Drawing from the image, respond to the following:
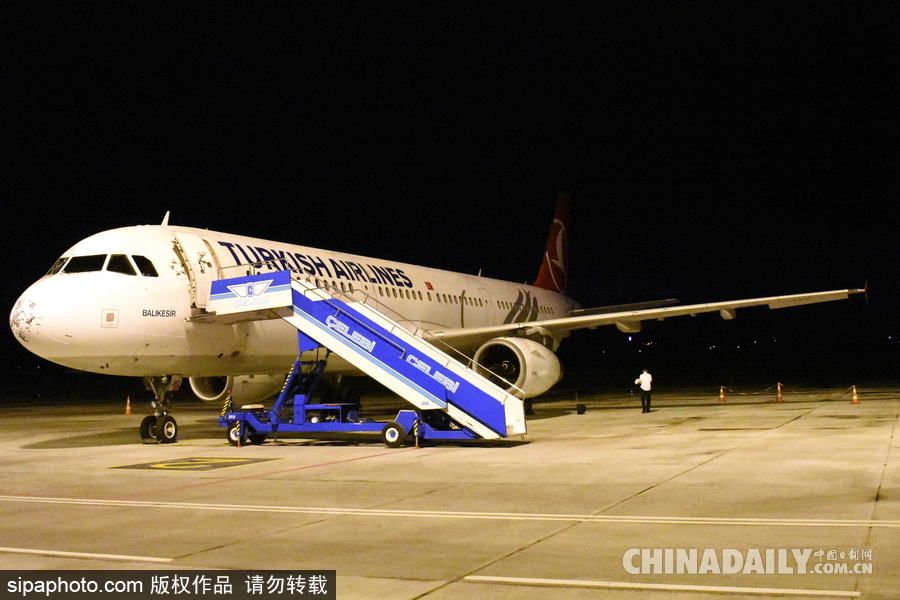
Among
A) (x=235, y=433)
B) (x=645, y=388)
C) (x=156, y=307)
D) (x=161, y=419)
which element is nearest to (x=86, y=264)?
(x=156, y=307)

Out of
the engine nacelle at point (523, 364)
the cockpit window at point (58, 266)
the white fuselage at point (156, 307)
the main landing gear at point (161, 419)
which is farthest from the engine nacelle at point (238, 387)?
the engine nacelle at point (523, 364)

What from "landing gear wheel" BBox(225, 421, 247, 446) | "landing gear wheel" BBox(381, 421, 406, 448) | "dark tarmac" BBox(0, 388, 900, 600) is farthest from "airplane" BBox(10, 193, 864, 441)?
"landing gear wheel" BBox(381, 421, 406, 448)

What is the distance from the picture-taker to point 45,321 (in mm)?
11695

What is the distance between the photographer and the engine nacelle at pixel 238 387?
53.7ft

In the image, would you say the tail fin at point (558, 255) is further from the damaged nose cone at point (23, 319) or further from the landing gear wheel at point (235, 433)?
the damaged nose cone at point (23, 319)

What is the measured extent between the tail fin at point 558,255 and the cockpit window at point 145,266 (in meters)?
19.3

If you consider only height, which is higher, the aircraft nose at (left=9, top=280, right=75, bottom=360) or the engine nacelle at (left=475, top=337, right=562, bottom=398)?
the aircraft nose at (left=9, top=280, right=75, bottom=360)

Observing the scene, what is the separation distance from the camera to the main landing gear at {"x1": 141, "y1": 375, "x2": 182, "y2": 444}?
13.4 metres

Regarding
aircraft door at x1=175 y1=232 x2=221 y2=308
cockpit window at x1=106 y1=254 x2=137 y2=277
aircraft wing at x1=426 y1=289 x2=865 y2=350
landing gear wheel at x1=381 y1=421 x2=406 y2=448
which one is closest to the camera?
landing gear wheel at x1=381 y1=421 x2=406 y2=448

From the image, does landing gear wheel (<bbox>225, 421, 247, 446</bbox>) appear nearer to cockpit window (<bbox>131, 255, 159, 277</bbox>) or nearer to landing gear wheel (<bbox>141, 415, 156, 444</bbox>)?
landing gear wheel (<bbox>141, 415, 156, 444</bbox>)

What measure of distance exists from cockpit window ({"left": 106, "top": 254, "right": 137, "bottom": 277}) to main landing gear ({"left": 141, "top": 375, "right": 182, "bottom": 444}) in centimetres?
206

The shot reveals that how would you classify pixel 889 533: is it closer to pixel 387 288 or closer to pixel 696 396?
pixel 387 288

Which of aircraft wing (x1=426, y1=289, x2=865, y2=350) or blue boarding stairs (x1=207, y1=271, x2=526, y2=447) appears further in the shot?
aircraft wing (x1=426, y1=289, x2=865, y2=350)

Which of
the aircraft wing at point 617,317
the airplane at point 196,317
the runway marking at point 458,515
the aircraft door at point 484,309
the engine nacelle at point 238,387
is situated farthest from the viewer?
the aircraft door at point 484,309
